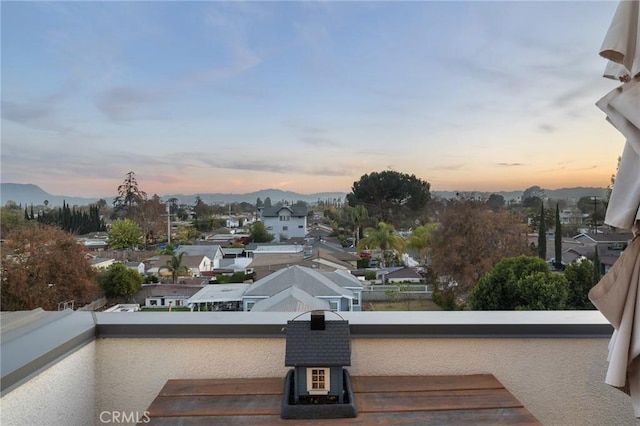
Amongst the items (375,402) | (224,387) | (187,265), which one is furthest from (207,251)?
(375,402)

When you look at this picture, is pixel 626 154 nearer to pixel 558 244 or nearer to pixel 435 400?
pixel 435 400

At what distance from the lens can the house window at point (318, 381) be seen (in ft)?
4.04

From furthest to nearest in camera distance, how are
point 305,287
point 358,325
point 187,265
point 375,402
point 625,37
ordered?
1. point 187,265
2. point 305,287
3. point 358,325
4. point 375,402
5. point 625,37

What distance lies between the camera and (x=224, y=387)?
1.35 metres

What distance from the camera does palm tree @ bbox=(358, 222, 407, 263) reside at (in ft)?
7.66

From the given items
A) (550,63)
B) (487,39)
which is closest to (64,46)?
(487,39)

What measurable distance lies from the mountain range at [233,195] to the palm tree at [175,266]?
378 millimetres

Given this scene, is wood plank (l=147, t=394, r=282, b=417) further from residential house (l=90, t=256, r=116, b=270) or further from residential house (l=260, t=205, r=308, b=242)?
residential house (l=260, t=205, r=308, b=242)

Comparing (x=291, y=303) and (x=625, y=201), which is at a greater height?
(x=625, y=201)

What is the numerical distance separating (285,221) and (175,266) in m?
0.76

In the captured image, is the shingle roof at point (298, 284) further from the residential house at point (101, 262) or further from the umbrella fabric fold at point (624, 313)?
the umbrella fabric fold at point (624, 313)

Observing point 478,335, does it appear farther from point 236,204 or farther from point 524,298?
point 236,204

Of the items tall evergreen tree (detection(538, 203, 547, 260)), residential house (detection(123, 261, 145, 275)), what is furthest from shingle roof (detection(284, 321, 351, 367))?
tall evergreen tree (detection(538, 203, 547, 260))

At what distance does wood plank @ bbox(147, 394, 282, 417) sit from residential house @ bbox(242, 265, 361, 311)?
68cm
